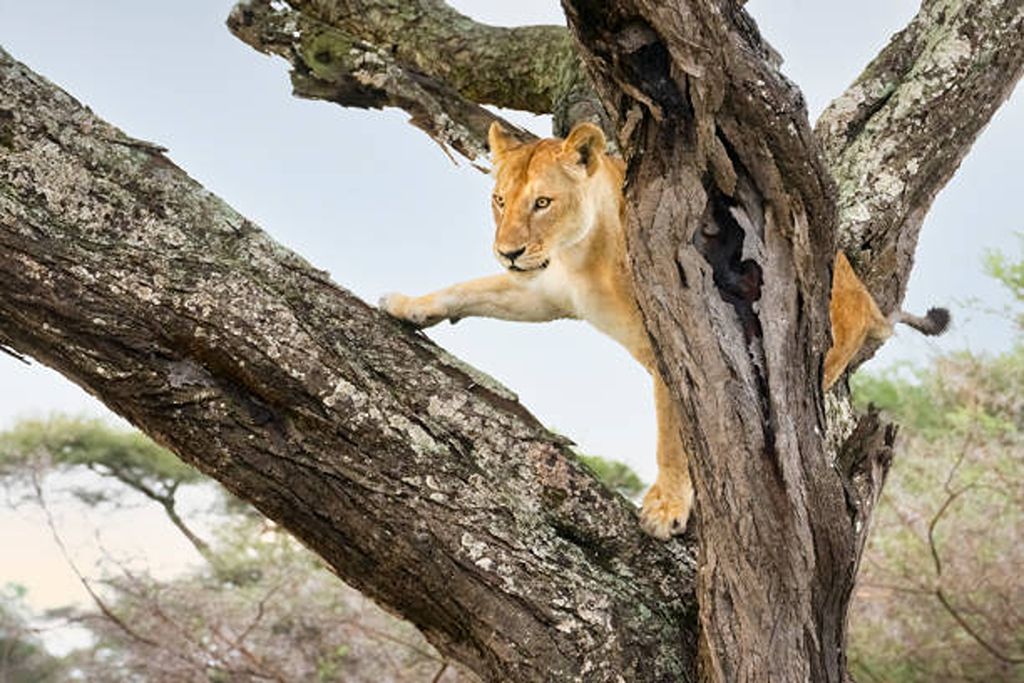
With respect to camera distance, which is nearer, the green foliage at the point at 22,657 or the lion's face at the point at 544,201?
the lion's face at the point at 544,201

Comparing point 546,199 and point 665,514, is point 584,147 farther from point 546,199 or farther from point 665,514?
point 665,514

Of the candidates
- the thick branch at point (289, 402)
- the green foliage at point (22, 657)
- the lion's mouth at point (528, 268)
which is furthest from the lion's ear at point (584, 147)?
the green foliage at point (22, 657)

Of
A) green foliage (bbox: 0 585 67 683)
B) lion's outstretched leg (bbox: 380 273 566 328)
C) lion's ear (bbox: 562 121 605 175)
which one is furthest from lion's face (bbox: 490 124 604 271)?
green foliage (bbox: 0 585 67 683)

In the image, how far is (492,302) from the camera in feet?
10.8

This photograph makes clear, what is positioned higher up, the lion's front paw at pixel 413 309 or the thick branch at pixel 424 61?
the thick branch at pixel 424 61

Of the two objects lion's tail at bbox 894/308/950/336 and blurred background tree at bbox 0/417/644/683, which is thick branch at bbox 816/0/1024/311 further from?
blurred background tree at bbox 0/417/644/683

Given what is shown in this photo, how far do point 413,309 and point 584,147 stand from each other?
55cm

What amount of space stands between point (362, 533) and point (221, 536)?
7.94 m

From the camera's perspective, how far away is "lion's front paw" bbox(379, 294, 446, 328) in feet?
9.66

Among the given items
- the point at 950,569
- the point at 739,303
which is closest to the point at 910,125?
the point at 739,303

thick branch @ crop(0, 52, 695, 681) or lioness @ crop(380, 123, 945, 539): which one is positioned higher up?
lioness @ crop(380, 123, 945, 539)

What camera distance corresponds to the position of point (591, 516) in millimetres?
2705

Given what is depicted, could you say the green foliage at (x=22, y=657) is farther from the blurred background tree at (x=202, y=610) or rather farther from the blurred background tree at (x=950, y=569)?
the blurred background tree at (x=950, y=569)

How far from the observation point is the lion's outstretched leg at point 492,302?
3160 millimetres
